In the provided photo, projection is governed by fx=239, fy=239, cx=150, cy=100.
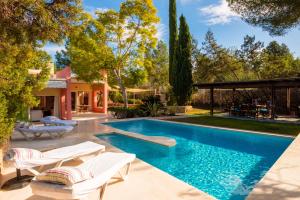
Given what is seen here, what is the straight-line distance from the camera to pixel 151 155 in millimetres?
9461

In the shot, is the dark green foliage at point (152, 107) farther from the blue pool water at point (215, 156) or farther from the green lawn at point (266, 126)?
the blue pool water at point (215, 156)

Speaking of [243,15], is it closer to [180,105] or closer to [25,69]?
[180,105]

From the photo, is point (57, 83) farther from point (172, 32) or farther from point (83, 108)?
point (172, 32)

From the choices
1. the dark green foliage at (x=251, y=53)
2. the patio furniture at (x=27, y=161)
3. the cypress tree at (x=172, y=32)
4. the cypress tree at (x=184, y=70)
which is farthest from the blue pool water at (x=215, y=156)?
the dark green foliage at (x=251, y=53)

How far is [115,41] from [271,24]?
1257 centimetres

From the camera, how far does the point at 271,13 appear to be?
15.9 meters

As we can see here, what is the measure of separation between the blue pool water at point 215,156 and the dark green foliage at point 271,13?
817 centimetres

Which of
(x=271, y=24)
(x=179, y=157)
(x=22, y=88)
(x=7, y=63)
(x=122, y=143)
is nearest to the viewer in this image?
(x=7, y=63)

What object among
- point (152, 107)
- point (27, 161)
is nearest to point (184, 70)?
point (152, 107)

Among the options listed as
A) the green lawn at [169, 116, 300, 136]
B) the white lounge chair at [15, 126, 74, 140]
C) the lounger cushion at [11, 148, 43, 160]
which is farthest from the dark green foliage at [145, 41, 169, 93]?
the lounger cushion at [11, 148, 43, 160]

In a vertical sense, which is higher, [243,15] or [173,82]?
[243,15]

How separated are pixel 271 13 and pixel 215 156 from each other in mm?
11584

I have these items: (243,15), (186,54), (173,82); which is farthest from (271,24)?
(173,82)

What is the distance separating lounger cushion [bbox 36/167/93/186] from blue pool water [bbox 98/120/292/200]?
3599 millimetres
